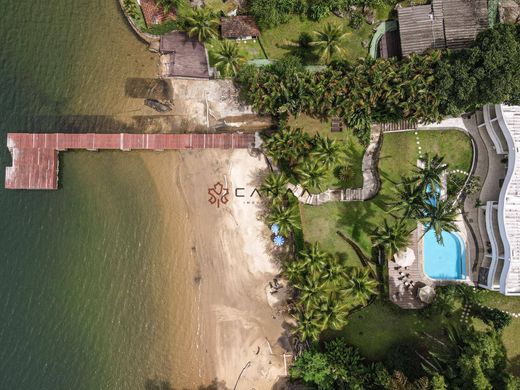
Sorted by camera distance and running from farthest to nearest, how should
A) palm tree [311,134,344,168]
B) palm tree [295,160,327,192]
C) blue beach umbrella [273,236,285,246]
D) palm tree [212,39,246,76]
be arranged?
blue beach umbrella [273,236,285,246] < palm tree [212,39,246,76] < palm tree [295,160,327,192] < palm tree [311,134,344,168]

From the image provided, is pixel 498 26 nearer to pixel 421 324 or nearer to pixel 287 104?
pixel 287 104

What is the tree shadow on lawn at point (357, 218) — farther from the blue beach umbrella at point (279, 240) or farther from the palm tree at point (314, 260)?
the blue beach umbrella at point (279, 240)

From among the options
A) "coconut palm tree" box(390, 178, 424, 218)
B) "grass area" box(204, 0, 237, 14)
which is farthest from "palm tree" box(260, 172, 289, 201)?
"grass area" box(204, 0, 237, 14)

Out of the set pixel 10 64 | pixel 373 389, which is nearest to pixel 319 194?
pixel 373 389

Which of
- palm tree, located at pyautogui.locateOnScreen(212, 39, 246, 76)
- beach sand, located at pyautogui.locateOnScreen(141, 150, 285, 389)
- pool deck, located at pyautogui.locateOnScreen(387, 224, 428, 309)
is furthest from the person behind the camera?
beach sand, located at pyautogui.locateOnScreen(141, 150, 285, 389)

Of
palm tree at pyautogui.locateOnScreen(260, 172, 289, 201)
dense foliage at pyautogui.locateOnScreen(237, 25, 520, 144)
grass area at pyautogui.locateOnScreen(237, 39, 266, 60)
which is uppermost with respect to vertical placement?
grass area at pyautogui.locateOnScreen(237, 39, 266, 60)

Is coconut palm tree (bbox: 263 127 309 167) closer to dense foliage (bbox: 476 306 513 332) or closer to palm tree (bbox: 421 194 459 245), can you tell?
palm tree (bbox: 421 194 459 245)

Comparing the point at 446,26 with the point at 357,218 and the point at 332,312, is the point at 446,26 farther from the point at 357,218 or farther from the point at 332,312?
the point at 332,312
